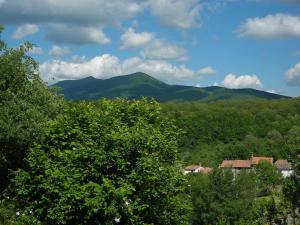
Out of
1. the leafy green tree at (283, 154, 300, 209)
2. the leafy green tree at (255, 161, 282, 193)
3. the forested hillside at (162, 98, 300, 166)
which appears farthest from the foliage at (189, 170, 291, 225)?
the forested hillside at (162, 98, 300, 166)

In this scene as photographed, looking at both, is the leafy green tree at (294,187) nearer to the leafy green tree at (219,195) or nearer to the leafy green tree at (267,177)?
the leafy green tree at (219,195)

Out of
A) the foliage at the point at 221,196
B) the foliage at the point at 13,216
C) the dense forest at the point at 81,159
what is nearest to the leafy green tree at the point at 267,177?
the foliage at the point at 221,196

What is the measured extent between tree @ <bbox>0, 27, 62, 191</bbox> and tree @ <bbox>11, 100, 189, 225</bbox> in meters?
0.78

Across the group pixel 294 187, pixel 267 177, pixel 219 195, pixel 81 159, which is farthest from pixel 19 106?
pixel 267 177

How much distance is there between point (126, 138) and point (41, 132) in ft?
12.8

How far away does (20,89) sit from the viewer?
20.7 m

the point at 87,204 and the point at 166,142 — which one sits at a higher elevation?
the point at 166,142

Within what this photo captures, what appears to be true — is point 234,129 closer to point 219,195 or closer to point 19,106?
point 219,195

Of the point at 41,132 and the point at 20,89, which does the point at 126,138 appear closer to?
the point at 41,132

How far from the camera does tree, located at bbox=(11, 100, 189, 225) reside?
17703mm

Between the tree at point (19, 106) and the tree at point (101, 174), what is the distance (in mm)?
778

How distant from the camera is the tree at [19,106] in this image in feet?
62.6

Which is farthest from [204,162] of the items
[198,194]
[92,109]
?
[92,109]

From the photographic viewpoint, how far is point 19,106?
19281mm
